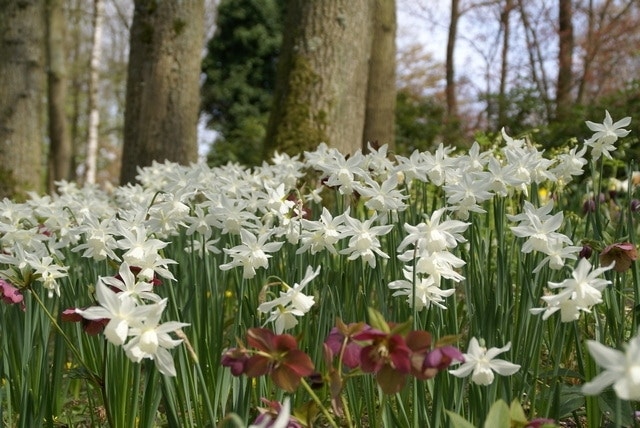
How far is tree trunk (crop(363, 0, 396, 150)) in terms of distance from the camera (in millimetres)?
8070

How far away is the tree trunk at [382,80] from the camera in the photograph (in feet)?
26.5

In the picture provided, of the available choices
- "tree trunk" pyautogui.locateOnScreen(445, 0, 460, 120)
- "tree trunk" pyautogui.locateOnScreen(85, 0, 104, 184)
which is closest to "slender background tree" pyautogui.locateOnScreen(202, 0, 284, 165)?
"tree trunk" pyautogui.locateOnScreen(85, 0, 104, 184)

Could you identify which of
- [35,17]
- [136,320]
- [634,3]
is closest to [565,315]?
[136,320]

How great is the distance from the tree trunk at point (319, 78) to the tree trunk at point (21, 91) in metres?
2.98

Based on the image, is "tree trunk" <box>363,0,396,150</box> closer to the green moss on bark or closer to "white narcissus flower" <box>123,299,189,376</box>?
the green moss on bark

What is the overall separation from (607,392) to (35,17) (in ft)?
23.3

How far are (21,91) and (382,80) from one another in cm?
414

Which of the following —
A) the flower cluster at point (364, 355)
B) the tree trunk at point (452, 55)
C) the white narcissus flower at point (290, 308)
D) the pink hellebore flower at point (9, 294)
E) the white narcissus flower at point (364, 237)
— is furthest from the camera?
the tree trunk at point (452, 55)

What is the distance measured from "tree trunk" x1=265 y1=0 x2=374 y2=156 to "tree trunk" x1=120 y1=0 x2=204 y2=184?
94cm

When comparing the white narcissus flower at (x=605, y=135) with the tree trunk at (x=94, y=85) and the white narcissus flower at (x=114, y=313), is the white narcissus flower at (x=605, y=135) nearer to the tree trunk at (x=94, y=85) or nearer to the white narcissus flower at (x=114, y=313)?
the white narcissus flower at (x=114, y=313)

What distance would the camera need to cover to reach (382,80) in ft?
27.4

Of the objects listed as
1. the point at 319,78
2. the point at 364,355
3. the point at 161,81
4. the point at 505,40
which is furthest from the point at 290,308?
the point at 505,40

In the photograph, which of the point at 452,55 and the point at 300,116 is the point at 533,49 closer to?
the point at 452,55

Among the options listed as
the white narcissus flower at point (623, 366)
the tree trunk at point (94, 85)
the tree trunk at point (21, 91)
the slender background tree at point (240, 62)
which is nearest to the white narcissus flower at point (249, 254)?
the white narcissus flower at point (623, 366)
